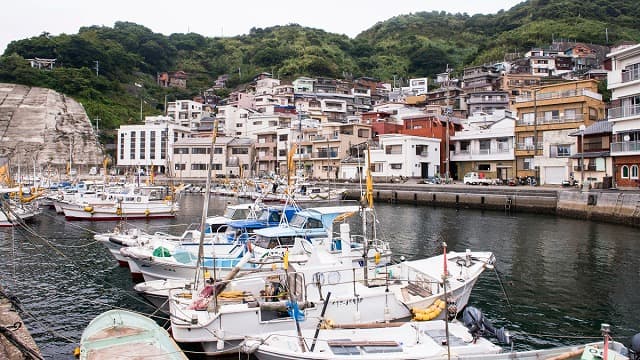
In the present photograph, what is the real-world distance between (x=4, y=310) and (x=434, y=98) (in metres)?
80.0

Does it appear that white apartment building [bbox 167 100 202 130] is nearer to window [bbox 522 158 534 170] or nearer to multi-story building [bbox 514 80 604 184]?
window [bbox 522 158 534 170]

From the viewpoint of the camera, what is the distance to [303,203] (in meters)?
51.5

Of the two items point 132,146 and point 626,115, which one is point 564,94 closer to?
point 626,115

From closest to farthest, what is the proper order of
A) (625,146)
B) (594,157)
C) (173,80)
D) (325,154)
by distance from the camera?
(625,146), (594,157), (325,154), (173,80)

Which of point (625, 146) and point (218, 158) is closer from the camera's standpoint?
point (625, 146)

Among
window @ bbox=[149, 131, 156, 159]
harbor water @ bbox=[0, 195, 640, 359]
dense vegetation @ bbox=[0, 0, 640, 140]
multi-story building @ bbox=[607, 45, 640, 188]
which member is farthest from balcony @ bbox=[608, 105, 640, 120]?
→ window @ bbox=[149, 131, 156, 159]

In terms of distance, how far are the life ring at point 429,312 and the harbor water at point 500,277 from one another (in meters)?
2.33

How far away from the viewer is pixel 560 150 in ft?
155

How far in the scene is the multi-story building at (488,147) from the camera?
53.5 meters

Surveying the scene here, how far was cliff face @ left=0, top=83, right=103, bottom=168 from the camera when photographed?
3110 inches

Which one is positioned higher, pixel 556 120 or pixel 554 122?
pixel 556 120

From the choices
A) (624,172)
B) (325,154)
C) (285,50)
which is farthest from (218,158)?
(624,172)

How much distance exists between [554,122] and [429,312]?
143ft

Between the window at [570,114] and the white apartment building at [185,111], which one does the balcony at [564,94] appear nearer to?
the window at [570,114]
